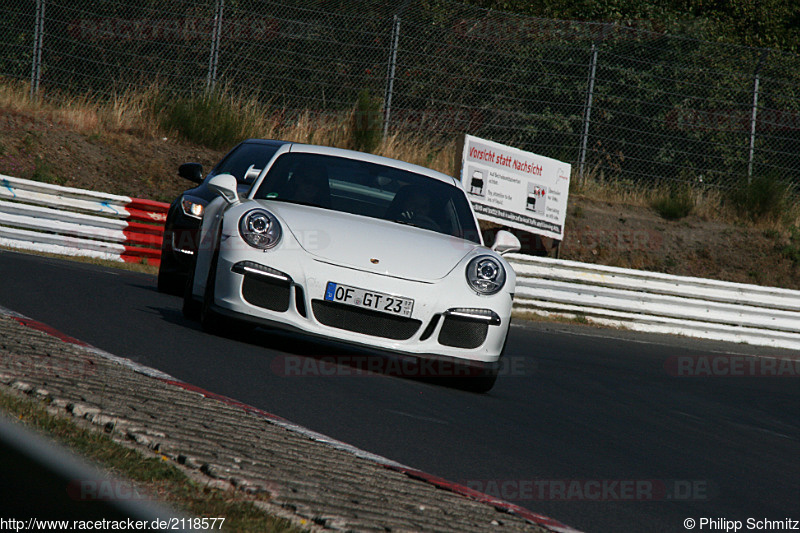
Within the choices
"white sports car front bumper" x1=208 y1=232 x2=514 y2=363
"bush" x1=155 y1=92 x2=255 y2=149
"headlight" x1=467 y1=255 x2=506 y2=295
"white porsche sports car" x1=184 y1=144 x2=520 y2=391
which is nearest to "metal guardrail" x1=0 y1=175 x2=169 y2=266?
"bush" x1=155 y1=92 x2=255 y2=149

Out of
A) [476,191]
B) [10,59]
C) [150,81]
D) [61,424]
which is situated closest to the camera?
[61,424]

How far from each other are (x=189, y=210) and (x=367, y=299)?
3796 millimetres

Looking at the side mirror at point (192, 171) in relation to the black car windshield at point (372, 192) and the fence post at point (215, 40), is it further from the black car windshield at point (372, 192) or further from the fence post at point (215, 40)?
the fence post at point (215, 40)

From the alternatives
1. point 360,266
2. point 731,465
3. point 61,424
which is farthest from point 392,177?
point 61,424

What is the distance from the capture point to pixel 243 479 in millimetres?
3559

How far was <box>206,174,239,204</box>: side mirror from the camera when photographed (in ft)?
24.3

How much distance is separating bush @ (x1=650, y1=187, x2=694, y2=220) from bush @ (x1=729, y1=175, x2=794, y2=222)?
898mm

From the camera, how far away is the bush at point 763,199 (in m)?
20.8

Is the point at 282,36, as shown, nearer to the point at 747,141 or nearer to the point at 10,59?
the point at 10,59

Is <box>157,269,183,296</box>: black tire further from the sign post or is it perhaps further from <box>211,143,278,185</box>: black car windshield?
the sign post

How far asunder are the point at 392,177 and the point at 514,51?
11.4 metres

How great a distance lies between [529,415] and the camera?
6.76 metres

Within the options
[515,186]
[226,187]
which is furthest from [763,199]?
[226,187]

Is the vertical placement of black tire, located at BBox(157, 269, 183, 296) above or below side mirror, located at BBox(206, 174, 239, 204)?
below
